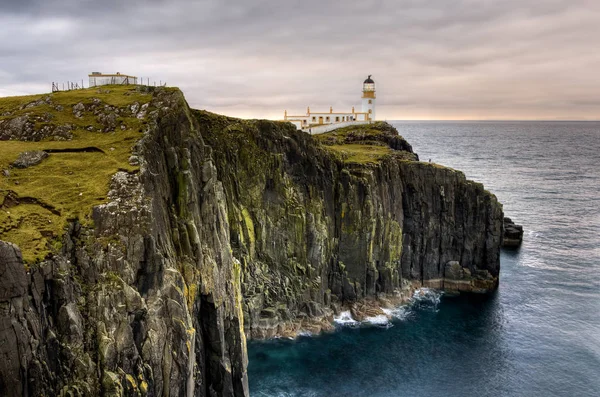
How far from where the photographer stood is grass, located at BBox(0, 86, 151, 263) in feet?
98.4

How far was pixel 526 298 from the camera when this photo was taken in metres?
79.7

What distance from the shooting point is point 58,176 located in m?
36.8

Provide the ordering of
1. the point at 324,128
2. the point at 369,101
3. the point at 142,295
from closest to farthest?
the point at 142,295
the point at 324,128
the point at 369,101

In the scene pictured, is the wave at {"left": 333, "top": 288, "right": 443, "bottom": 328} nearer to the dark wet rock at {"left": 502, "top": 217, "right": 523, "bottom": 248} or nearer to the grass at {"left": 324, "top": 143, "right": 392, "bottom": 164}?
the grass at {"left": 324, "top": 143, "right": 392, "bottom": 164}

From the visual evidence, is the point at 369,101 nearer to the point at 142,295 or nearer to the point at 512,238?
the point at 512,238

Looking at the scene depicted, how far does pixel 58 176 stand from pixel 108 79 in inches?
1011

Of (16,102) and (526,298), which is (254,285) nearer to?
(16,102)

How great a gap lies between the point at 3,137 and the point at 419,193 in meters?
65.0

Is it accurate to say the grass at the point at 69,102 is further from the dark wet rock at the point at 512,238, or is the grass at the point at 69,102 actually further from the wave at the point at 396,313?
the dark wet rock at the point at 512,238

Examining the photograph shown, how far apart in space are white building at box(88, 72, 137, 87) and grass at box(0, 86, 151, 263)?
7.92m

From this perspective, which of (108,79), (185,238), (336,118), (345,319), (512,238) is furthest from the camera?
(336,118)

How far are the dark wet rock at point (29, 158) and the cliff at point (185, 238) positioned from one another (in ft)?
0.71

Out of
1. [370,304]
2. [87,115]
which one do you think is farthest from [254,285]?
[87,115]

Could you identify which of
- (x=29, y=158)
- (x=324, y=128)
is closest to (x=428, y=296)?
(x=324, y=128)
